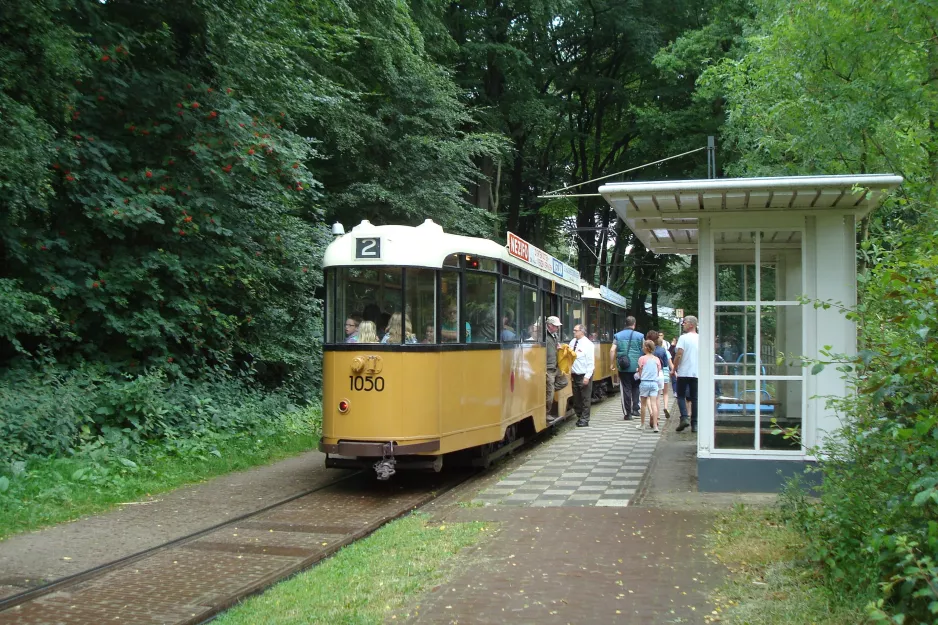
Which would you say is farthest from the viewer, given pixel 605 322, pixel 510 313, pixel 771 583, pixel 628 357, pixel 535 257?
pixel 605 322

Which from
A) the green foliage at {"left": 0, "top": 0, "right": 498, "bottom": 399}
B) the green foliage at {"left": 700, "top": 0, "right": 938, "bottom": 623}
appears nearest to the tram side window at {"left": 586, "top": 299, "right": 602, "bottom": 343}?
the green foliage at {"left": 700, "top": 0, "right": 938, "bottom": 623}

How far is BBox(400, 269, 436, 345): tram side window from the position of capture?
9859 millimetres

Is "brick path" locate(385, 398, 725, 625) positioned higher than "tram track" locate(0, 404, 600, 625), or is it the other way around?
"brick path" locate(385, 398, 725, 625)

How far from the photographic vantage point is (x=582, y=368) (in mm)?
16422

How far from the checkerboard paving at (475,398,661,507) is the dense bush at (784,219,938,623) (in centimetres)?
338

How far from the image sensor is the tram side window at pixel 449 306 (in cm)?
1014

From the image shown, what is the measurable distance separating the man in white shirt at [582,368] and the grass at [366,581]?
8.78 meters

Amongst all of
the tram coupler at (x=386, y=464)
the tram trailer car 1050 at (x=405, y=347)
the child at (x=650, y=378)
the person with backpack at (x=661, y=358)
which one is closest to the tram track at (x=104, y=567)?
the tram coupler at (x=386, y=464)

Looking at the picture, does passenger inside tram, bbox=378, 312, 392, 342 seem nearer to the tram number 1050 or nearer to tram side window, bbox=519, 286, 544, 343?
the tram number 1050

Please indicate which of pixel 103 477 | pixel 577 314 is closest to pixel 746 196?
pixel 103 477

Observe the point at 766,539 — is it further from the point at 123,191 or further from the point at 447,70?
the point at 447,70

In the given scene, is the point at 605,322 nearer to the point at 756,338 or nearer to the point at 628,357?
the point at 628,357

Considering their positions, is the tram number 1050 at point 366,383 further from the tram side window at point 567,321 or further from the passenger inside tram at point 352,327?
the tram side window at point 567,321

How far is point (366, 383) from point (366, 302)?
0.91m
